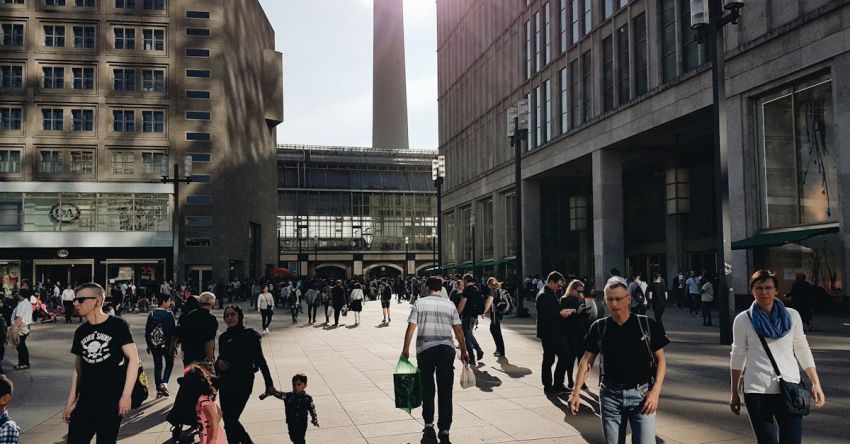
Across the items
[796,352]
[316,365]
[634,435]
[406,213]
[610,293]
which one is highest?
[406,213]

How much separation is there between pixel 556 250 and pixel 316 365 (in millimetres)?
37166

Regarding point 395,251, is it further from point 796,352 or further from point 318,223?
point 796,352

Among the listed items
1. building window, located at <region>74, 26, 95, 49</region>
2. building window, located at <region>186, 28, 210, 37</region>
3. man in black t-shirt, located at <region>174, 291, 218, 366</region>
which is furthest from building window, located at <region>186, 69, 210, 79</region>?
man in black t-shirt, located at <region>174, 291, 218, 366</region>

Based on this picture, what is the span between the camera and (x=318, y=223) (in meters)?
96.7

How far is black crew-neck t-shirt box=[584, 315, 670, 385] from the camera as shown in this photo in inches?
192

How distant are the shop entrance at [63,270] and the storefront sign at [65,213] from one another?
323 centimetres

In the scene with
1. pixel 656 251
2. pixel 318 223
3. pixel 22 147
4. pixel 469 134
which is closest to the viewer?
pixel 656 251

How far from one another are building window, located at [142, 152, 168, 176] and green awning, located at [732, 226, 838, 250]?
45.4m

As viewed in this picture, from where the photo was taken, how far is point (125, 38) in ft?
184

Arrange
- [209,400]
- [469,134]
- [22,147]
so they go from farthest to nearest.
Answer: [469,134]
[22,147]
[209,400]

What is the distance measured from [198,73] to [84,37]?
9.08 metres

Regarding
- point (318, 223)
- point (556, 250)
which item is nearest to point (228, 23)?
point (556, 250)

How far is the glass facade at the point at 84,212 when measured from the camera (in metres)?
53.0

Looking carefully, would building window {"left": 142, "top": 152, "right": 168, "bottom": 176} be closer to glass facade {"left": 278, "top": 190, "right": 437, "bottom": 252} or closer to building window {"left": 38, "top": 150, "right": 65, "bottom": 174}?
building window {"left": 38, "top": 150, "right": 65, "bottom": 174}
